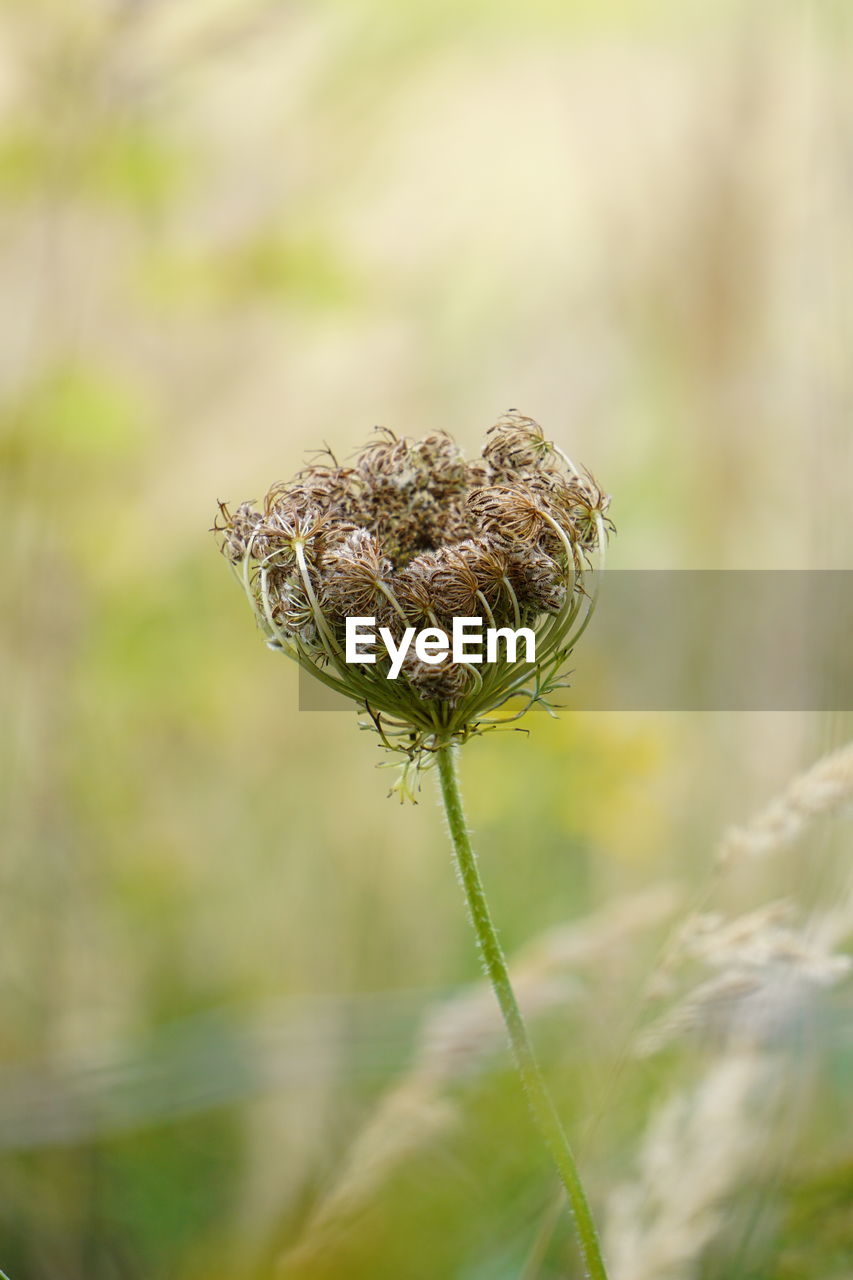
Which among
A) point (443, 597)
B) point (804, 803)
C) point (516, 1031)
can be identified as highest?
point (443, 597)

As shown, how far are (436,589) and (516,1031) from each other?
A: 0.37 m

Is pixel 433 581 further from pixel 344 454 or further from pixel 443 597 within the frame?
pixel 344 454

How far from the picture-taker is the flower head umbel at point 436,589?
0.89 metres

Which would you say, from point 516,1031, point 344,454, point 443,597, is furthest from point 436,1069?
point 344,454

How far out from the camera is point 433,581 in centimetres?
90

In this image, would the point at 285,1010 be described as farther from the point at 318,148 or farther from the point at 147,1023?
the point at 318,148

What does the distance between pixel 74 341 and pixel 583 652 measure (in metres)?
1.61

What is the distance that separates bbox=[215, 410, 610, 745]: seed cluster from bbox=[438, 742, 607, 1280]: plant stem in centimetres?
6

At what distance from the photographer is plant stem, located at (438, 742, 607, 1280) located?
72cm

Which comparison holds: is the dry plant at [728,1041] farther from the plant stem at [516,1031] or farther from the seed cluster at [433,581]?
the seed cluster at [433,581]

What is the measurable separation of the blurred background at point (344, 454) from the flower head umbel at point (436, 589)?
1.85 feet

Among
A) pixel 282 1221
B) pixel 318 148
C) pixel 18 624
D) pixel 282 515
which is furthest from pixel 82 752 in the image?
pixel 282 515

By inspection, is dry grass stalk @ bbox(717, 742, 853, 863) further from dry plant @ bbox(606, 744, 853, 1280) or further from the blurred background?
the blurred background

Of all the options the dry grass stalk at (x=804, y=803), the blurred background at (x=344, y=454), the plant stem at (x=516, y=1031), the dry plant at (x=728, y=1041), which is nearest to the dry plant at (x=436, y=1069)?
the blurred background at (x=344, y=454)
